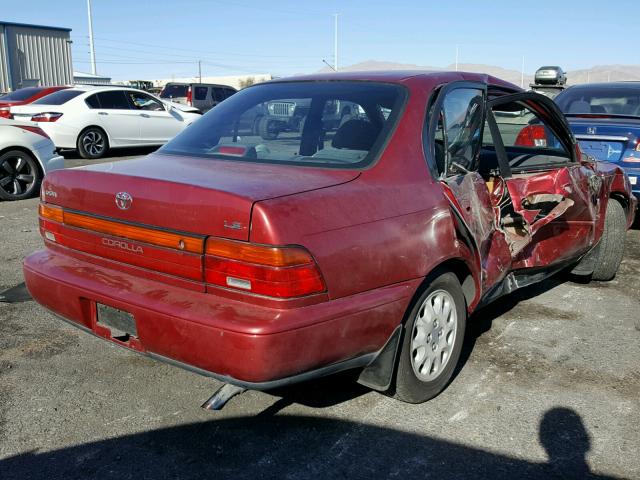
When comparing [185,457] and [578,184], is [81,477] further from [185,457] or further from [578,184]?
[578,184]

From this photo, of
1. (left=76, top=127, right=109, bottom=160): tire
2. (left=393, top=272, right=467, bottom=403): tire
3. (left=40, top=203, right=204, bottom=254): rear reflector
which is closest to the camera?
(left=40, top=203, right=204, bottom=254): rear reflector

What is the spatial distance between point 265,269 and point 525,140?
389 centimetres

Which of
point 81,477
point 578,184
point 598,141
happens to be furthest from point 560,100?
point 81,477

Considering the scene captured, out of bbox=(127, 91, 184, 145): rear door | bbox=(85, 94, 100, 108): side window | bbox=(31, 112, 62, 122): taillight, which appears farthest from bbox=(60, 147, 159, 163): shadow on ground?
→ bbox=(85, 94, 100, 108): side window

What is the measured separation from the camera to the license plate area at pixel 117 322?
285 cm

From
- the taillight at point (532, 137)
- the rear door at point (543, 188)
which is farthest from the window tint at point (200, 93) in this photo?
the rear door at point (543, 188)

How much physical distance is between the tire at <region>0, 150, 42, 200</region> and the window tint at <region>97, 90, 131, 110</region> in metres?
5.10

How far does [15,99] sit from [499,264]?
13324 mm

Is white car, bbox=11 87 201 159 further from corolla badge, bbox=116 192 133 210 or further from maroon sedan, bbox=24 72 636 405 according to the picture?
corolla badge, bbox=116 192 133 210

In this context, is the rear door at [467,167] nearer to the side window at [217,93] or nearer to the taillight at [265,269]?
the taillight at [265,269]

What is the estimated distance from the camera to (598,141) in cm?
730

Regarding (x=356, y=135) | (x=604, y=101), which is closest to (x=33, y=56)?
(x=604, y=101)

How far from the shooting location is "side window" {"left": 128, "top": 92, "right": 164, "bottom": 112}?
14656 millimetres

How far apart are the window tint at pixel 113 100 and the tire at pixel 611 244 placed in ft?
36.5
